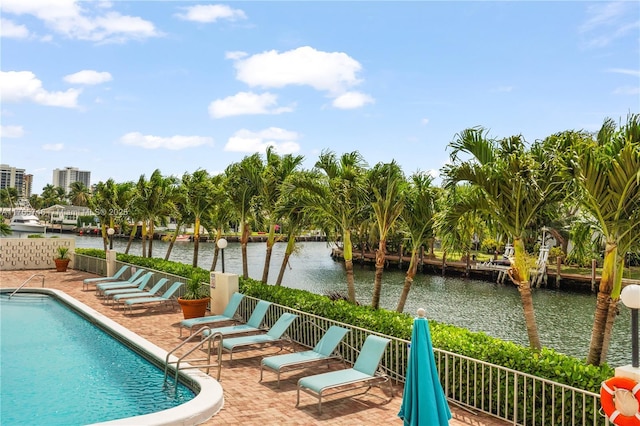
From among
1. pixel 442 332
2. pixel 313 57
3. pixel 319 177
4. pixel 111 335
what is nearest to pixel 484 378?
pixel 442 332

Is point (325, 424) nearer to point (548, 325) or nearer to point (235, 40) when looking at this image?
point (235, 40)

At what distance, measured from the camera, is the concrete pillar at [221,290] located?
14180 millimetres

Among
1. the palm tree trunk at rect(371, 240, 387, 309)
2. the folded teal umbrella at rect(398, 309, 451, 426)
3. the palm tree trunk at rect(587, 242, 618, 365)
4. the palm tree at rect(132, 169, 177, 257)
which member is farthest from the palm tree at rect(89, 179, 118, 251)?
the palm tree trunk at rect(587, 242, 618, 365)

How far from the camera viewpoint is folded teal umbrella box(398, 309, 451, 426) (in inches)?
244

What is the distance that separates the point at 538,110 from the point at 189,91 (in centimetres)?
1333

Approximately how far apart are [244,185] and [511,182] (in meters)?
11.6

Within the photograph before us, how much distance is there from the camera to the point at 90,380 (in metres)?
9.90

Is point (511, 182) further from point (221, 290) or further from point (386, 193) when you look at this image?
point (221, 290)

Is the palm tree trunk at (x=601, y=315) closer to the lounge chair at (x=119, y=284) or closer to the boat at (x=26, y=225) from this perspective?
the lounge chair at (x=119, y=284)

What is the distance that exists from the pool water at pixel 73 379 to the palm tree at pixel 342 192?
6.11 meters

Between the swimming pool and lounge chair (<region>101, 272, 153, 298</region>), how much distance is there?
7.60 ft

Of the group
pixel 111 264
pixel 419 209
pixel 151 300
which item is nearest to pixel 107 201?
pixel 111 264

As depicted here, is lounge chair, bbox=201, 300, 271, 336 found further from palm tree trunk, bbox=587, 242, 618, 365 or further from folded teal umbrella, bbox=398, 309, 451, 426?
palm tree trunk, bbox=587, 242, 618, 365

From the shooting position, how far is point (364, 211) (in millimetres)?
13859
